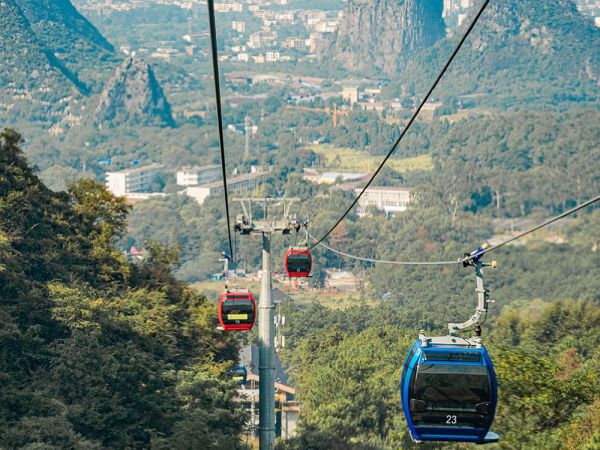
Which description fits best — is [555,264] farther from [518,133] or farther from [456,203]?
[518,133]

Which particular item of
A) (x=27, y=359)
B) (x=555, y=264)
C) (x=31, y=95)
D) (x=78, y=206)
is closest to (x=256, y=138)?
(x=31, y=95)

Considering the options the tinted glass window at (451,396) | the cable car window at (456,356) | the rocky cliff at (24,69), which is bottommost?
the tinted glass window at (451,396)

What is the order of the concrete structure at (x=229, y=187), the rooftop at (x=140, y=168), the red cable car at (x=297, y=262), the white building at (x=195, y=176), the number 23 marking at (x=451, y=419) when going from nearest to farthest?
the number 23 marking at (x=451, y=419) → the red cable car at (x=297, y=262) → the concrete structure at (x=229, y=187) → the white building at (x=195, y=176) → the rooftop at (x=140, y=168)

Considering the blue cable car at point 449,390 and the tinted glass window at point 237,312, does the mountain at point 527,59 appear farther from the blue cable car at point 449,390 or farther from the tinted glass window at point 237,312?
the blue cable car at point 449,390

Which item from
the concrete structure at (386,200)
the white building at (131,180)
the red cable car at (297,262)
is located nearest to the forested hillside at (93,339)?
the red cable car at (297,262)

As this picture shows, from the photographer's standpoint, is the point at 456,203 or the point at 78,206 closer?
the point at 78,206

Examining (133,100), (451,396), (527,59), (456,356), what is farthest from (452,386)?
(527,59)
